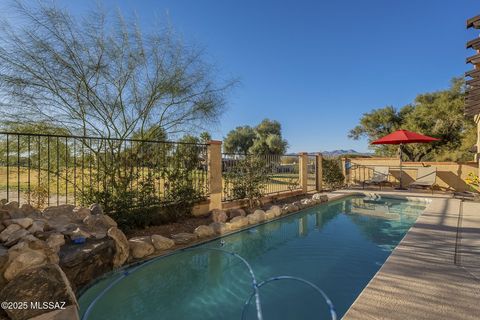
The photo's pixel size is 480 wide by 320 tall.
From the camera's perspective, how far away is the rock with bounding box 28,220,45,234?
3250mm

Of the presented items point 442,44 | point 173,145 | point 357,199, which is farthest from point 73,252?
point 442,44

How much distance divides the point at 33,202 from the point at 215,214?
3373mm

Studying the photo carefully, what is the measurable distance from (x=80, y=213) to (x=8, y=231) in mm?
1137

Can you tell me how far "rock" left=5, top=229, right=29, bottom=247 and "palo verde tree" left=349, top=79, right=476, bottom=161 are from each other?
1927 cm

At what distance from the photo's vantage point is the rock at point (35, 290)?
222 centimetres

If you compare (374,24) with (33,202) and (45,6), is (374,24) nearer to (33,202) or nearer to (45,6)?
(45,6)

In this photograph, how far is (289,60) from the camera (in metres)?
13.0

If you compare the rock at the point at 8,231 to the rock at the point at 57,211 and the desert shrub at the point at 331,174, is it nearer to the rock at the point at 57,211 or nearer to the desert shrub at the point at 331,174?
the rock at the point at 57,211

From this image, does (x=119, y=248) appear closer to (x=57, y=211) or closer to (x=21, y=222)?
(x=21, y=222)

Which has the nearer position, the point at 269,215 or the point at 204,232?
the point at 204,232

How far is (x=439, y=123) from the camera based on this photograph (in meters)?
17.1

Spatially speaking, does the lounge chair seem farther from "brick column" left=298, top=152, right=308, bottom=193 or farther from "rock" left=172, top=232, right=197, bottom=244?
"rock" left=172, top=232, right=197, bottom=244

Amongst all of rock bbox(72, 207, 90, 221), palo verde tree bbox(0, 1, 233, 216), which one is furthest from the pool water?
palo verde tree bbox(0, 1, 233, 216)

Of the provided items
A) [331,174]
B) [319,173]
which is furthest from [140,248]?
[331,174]
